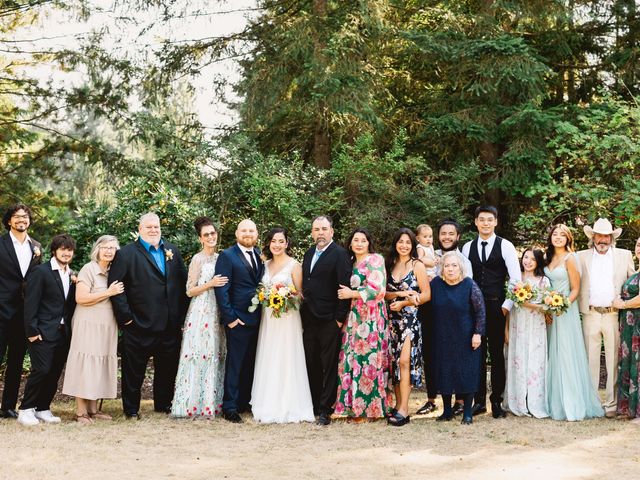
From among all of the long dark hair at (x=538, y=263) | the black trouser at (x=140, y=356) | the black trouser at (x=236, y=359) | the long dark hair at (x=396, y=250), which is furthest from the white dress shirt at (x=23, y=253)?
the long dark hair at (x=538, y=263)

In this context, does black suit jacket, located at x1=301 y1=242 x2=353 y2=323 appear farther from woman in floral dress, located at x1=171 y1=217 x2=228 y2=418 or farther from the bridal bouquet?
woman in floral dress, located at x1=171 y1=217 x2=228 y2=418

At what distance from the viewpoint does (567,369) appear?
306 inches

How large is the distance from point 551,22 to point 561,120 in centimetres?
189

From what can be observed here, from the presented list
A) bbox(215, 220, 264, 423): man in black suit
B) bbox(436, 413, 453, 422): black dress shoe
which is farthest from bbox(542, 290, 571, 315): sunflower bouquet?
bbox(215, 220, 264, 423): man in black suit

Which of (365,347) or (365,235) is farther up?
(365,235)

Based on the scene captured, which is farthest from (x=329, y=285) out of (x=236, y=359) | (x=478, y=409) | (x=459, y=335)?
(x=478, y=409)

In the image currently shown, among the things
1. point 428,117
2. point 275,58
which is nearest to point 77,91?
point 275,58

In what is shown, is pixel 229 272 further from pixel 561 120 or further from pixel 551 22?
pixel 551 22

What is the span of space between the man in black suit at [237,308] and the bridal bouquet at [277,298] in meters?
0.16

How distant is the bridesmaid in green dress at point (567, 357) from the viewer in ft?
25.4

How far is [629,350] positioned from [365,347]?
2742 millimetres

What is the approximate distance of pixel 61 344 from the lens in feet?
25.0

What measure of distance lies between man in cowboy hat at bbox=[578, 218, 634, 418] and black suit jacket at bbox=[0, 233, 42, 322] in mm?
5896

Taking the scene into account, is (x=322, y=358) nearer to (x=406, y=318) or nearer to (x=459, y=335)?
(x=406, y=318)
